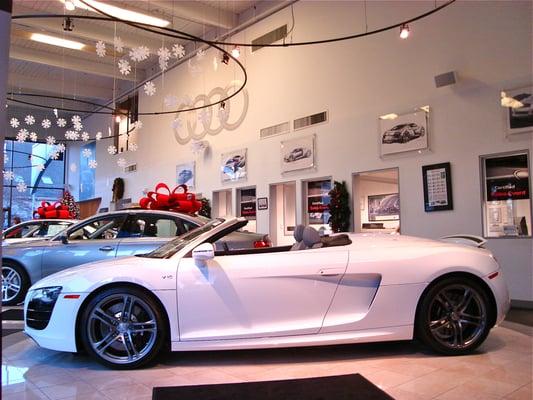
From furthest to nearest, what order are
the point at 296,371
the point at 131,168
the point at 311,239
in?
the point at 131,168 → the point at 311,239 → the point at 296,371

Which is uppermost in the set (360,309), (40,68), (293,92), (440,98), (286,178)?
(40,68)

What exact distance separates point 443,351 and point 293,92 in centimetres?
813

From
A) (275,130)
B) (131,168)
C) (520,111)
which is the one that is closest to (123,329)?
(520,111)

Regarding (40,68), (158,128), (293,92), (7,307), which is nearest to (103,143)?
(40,68)

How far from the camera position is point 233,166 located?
1229 cm

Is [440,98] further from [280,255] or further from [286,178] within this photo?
[280,255]

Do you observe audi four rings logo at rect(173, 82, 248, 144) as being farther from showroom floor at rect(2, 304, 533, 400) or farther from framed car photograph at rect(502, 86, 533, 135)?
showroom floor at rect(2, 304, 533, 400)

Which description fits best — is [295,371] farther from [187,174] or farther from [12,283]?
[187,174]

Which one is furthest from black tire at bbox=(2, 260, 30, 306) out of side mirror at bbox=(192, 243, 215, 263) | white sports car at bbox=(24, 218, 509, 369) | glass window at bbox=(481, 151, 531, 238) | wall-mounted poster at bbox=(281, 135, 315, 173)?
glass window at bbox=(481, 151, 531, 238)

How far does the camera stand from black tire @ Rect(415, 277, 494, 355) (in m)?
3.45

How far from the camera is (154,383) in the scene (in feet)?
9.78

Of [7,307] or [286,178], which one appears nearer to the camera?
[7,307]

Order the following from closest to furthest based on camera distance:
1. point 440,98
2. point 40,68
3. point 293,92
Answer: point 440,98, point 293,92, point 40,68

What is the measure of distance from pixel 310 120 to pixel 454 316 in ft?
23.7
